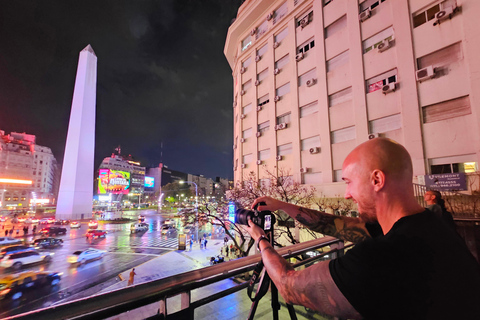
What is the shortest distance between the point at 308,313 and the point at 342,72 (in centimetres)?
1204

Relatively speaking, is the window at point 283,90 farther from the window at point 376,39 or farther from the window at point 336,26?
the window at point 376,39

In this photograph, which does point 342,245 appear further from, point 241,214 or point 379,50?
point 379,50

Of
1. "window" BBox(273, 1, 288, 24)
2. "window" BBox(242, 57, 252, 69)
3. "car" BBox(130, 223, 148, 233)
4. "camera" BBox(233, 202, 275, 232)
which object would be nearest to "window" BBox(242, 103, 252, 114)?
"window" BBox(242, 57, 252, 69)

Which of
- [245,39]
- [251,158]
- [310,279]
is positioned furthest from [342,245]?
[245,39]

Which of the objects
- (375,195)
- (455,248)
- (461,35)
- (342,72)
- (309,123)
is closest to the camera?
(455,248)

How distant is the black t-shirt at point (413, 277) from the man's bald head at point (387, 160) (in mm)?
281

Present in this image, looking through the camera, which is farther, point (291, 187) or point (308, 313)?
point (291, 187)

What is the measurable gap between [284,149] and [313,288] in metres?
14.1

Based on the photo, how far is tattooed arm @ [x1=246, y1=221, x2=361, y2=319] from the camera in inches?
30.3

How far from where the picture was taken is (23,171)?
5841 cm

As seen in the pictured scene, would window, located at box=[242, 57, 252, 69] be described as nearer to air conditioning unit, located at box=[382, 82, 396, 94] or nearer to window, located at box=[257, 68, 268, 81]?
window, located at box=[257, 68, 268, 81]

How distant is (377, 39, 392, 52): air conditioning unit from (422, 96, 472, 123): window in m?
3.41

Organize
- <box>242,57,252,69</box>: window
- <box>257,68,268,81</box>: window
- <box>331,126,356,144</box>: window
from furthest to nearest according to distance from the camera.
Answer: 1. <box>242,57,252,69</box>: window
2. <box>257,68,268,81</box>: window
3. <box>331,126,356,144</box>: window

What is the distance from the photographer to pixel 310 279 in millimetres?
850
